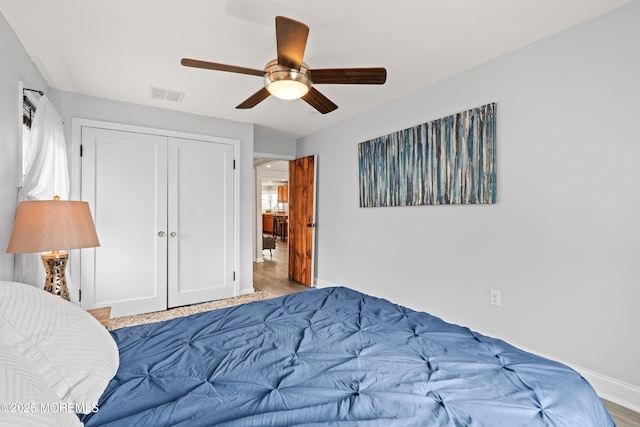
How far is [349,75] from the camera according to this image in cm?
201

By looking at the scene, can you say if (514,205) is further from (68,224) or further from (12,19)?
(12,19)

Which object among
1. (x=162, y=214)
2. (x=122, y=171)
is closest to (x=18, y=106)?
(x=122, y=171)

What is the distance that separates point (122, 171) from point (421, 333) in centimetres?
359

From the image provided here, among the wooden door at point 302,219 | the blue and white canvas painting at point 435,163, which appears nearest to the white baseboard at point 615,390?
the blue and white canvas painting at point 435,163

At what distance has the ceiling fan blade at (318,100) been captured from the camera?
7.47ft

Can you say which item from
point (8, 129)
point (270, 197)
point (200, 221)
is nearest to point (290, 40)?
point (8, 129)

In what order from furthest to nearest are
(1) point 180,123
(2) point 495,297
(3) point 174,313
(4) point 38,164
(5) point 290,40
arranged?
(1) point 180,123
(3) point 174,313
(2) point 495,297
(4) point 38,164
(5) point 290,40

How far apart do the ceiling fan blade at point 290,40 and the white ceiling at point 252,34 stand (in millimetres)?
359

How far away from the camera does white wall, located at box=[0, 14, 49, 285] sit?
6.45ft

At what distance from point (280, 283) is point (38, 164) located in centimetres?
352

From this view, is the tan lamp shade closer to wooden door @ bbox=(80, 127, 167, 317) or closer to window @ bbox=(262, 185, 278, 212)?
wooden door @ bbox=(80, 127, 167, 317)

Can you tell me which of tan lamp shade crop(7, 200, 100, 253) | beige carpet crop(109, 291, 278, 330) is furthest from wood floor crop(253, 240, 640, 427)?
tan lamp shade crop(7, 200, 100, 253)

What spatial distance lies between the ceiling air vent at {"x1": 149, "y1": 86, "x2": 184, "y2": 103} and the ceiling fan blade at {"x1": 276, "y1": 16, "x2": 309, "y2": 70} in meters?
1.91

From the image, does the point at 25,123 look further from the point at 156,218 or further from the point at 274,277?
the point at 274,277
